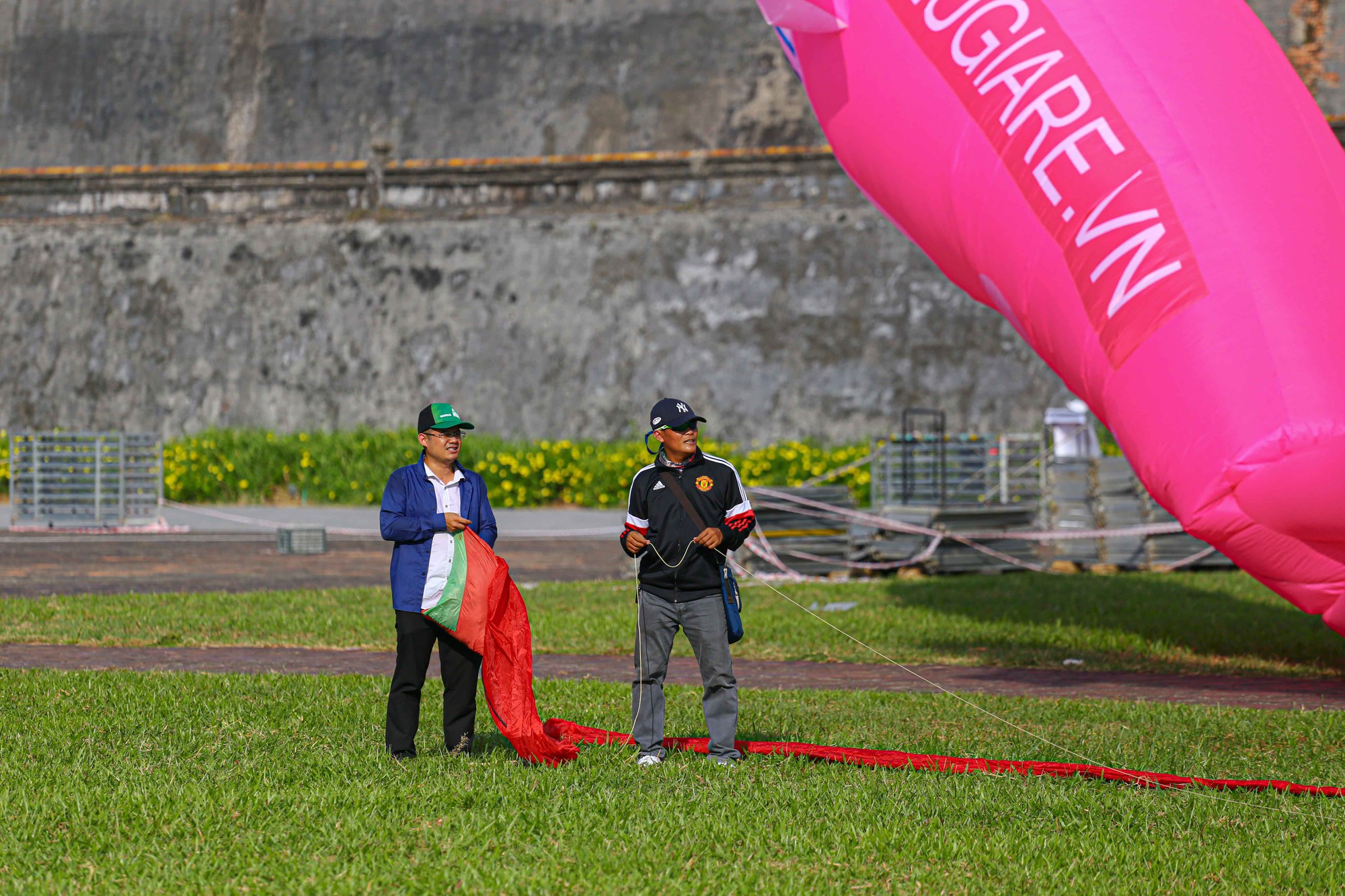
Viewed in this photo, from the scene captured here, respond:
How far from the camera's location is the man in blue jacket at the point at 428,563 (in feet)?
27.0

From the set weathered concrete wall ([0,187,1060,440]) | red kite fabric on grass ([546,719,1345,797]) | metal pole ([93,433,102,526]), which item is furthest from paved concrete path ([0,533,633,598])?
red kite fabric on grass ([546,719,1345,797])

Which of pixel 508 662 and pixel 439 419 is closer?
pixel 508 662

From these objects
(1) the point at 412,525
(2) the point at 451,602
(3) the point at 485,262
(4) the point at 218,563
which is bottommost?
(4) the point at 218,563

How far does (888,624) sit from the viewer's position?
14.8 m

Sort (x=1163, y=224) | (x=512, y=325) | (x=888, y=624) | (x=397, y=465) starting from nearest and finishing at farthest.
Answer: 1. (x=1163, y=224)
2. (x=888, y=624)
3. (x=397, y=465)
4. (x=512, y=325)

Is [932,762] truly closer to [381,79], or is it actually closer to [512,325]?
[512,325]

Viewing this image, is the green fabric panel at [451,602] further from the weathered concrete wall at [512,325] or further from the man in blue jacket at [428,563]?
the weathered concrete wall at [512,325]

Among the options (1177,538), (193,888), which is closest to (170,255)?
(1177,538)

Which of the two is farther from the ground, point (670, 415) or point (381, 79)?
point (381, 79)

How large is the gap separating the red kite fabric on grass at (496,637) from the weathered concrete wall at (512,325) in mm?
21606

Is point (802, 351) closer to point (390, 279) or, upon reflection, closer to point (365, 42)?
point (390, 279)

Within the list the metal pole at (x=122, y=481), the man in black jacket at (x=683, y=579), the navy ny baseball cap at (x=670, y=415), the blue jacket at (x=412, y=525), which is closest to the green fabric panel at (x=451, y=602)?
the blue jacket at (x=412, y=525)

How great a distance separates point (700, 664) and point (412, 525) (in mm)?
1722

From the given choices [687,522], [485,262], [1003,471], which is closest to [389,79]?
[485,262]
